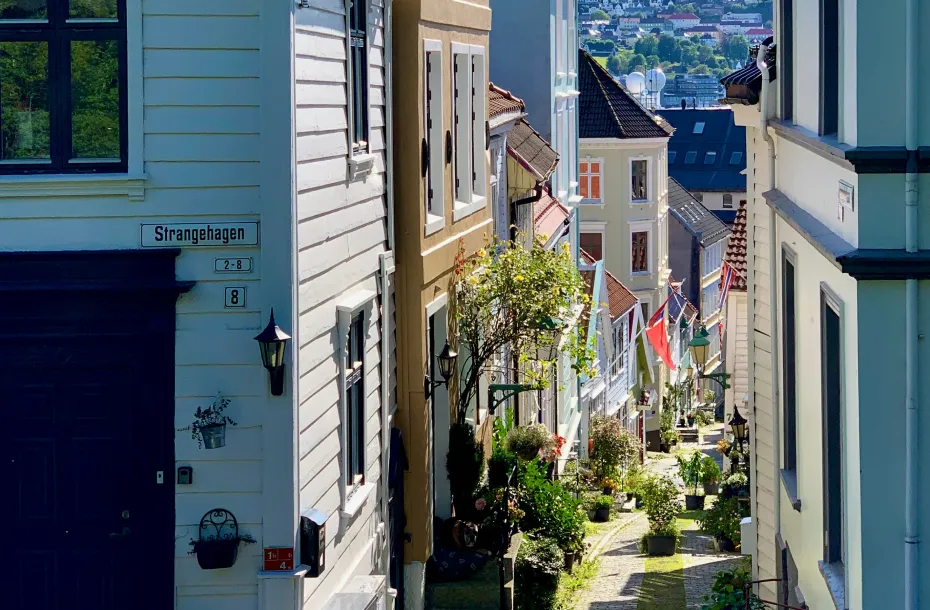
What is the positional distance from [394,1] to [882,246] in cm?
704

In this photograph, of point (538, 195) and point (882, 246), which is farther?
point (538, 195)

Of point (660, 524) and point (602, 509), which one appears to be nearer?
point (660, 524)

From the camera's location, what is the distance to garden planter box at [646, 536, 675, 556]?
2480cm

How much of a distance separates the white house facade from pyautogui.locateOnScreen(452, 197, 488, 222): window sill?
5.79 meters

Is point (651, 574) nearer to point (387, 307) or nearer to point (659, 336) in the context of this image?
point (387, 307)

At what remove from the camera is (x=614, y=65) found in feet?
618

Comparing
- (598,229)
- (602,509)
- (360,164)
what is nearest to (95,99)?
(360,164)

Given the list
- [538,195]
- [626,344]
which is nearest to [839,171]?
[538,195]

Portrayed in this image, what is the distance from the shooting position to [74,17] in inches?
372

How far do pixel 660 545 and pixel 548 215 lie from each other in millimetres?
6451

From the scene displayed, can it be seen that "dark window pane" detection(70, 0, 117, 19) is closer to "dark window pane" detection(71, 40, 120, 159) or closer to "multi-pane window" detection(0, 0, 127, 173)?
"multi-pane window" detection(0, 0, 127, 173)

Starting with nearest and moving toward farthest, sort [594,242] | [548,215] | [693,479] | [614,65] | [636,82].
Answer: [548,215] < [693,479] < [594,242] < [636,82] < [614,65]

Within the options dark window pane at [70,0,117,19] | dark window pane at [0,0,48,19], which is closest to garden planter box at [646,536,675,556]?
dark window pane at [70,0,117,19]

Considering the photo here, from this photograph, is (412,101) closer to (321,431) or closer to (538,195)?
(321,431)
